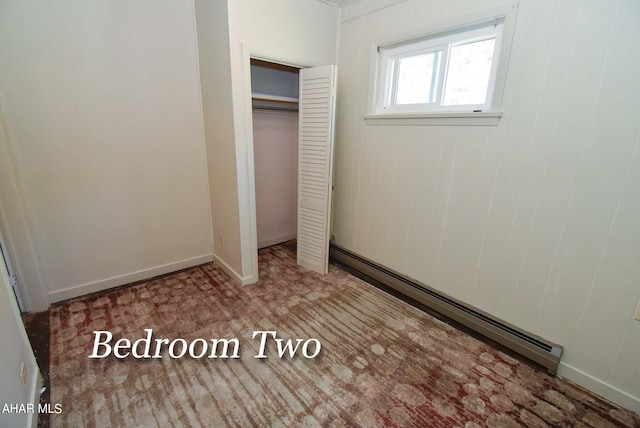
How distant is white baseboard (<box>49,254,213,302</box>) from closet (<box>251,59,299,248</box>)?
0.84 m

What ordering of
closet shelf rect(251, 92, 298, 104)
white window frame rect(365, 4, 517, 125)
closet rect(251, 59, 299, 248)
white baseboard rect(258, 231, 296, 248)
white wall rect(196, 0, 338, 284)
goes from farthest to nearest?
white baseboard rect(258, 231, 296, 248), closet rect(251, 59, 299, 248), closet shelf rect(251, 92, 298, 104), white wall rect(196, 0, 338, 284), white window frame rect(365, 4, 517, 125)

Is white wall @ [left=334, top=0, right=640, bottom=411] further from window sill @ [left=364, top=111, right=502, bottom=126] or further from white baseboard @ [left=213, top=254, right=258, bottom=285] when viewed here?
white baseboard @ [left=213, top=254, right=258, bottom=285]

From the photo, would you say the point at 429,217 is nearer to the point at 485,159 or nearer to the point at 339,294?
the point at 485,159

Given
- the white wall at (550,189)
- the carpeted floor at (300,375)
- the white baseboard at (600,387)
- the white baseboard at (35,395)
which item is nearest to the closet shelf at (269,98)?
the white wall at (550,189)

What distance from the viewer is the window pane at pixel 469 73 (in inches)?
76.7

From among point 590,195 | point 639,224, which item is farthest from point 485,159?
point 639,224

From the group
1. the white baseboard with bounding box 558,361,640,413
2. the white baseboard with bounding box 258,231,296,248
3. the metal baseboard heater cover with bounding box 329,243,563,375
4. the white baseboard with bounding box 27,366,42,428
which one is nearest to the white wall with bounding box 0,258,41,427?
the white baseboard with bounding box 27,366,42,428

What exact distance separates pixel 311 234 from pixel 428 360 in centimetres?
157

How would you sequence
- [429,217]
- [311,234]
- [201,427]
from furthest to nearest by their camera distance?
1. [311,234]
2. [429,217]
3. [201,427]

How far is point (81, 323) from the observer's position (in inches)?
83.0

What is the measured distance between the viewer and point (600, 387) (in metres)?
1.65

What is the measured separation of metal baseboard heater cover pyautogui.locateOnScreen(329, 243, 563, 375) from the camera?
1.80 m
